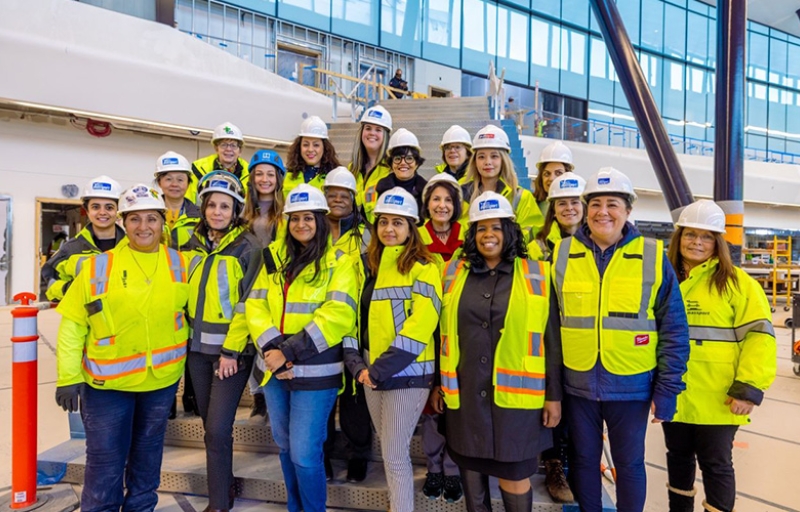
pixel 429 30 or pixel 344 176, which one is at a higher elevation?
pixel 429 30

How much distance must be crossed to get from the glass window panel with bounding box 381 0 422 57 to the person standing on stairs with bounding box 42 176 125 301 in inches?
667

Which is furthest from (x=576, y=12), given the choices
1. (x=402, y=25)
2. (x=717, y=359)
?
(x=717, y=359)

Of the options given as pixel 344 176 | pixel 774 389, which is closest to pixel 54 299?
pixel 344 176

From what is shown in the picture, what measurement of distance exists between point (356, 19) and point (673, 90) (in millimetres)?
17662

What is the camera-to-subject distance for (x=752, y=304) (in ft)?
8.01

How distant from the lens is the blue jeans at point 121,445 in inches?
96.7

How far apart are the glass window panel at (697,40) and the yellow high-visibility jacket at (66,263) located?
1183 inches

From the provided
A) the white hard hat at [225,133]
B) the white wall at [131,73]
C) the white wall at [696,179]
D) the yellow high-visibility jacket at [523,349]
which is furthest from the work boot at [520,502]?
the white wall at [696,179]

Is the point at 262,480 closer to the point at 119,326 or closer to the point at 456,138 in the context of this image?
the point at 119,326

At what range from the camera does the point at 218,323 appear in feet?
8.61

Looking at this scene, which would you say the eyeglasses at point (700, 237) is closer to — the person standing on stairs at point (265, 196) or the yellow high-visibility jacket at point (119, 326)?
the person standing on stairs at point (265, 196)

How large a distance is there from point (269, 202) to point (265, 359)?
1396mm

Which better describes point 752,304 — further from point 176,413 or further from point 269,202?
point 176,413

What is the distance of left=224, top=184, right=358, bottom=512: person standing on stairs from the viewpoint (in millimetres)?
2426
